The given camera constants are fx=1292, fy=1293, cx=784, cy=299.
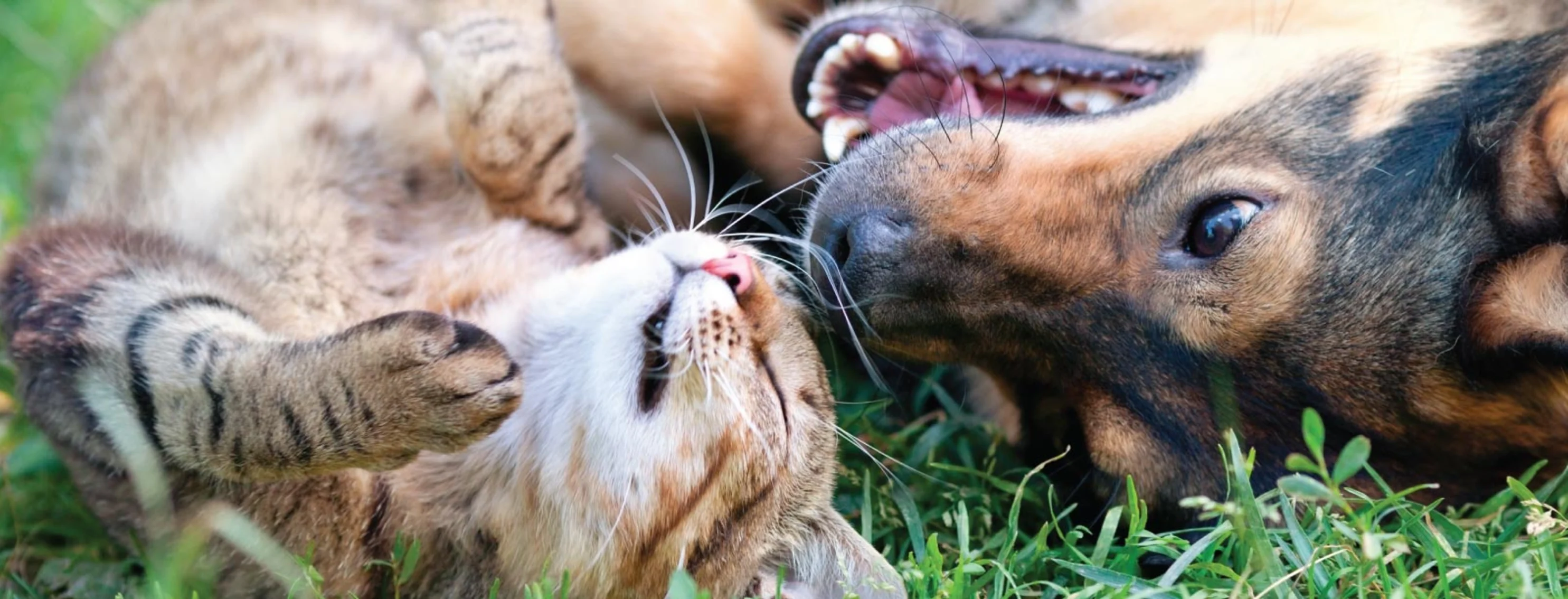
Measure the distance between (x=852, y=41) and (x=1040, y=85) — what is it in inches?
20.0

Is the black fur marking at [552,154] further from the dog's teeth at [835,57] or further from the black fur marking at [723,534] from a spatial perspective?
the black fur marking at [723,534]

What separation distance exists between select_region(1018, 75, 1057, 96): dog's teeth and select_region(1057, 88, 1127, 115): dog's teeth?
0.03 meters

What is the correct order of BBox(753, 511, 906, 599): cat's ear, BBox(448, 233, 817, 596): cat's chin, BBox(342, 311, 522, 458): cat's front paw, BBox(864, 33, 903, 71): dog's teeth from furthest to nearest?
BBox(864, 33, 903, 71): dog's teeth → BBox(448, 233, 817, 596): cat's chin → BBox(753, 511, 906, 599): cat's ear → BBox(342, 311, 522, 458): cat's front paw

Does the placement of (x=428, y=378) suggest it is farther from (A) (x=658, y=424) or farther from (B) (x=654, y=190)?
(B) (x=654, y=190)

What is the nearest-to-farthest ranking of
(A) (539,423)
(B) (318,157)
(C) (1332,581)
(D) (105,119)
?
(C) (1332,581)
(A) (539,423)
(B) (318,157)
(D) (105,119)

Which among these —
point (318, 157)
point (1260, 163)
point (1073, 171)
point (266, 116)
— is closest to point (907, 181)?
point (1073, 171)

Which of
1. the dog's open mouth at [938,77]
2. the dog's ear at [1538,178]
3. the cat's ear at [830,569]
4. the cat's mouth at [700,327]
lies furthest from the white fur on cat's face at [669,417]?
the dog's ear at [1538,178]

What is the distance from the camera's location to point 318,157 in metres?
3.31

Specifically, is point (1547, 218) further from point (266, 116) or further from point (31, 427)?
point (31, 427)

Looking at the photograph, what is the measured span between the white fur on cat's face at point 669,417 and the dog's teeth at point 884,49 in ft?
2.48

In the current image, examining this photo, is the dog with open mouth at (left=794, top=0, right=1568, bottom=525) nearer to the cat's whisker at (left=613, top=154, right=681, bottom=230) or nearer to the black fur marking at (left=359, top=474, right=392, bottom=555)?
the cat's whisker at (left=613, top=154, right=681, bottom=230)

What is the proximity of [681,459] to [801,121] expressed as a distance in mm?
1433

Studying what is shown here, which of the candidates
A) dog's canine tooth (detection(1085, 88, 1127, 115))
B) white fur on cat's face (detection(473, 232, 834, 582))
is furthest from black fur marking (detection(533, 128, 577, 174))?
dog's canine tooth (detection(1085, 88, 1127, 115))

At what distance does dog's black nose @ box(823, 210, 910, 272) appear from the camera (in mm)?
2740
